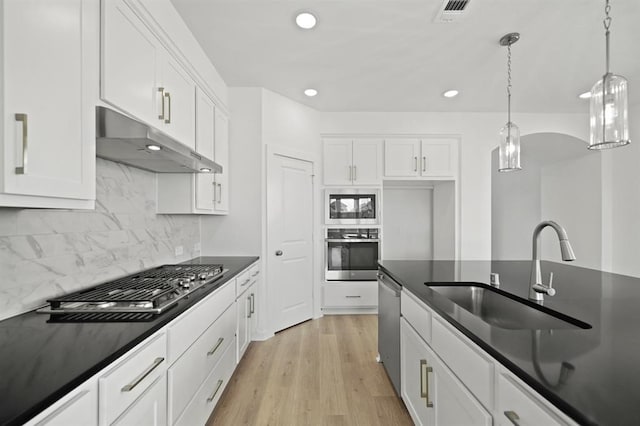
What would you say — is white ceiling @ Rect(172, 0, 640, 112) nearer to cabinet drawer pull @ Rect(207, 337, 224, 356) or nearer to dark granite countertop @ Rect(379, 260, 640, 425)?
dark granite countertop @ Rect(379, 260, 640, 425)

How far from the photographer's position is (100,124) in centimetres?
124

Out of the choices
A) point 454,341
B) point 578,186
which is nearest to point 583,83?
point 578,186

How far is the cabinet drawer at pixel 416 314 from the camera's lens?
1.50 metres

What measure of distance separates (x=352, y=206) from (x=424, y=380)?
2.68m

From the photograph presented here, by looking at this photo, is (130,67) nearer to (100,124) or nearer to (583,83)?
(100,124)

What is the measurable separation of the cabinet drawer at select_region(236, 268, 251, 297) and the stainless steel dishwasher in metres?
1.20

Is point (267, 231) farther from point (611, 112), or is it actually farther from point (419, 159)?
point (611, 112)

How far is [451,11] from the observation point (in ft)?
6.98

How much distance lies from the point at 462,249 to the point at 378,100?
7.55 ft

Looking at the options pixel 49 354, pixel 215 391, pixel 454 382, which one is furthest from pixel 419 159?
pixel 49 354

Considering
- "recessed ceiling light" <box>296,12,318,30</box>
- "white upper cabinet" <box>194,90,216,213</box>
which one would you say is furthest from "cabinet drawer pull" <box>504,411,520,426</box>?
"recessed ceiling light" <box>296,12,318,30</box>

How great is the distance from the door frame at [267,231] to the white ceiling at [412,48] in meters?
0.69

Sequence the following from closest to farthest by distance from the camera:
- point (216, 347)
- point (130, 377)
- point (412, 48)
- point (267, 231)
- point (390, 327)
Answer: point (130, 377)
point (216, 347)
point (390, 327)
point (412, 48)
point (267, 231)

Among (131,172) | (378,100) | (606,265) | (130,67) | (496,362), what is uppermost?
(378,100)
